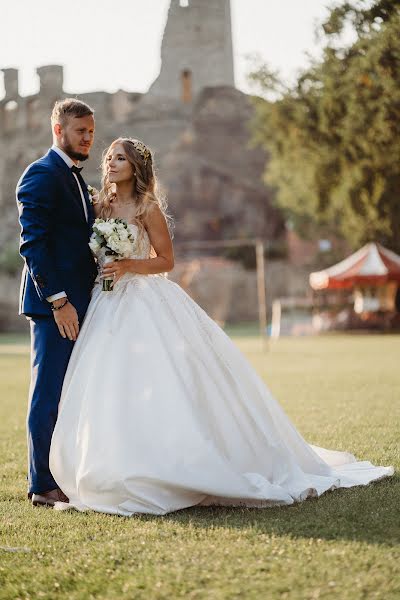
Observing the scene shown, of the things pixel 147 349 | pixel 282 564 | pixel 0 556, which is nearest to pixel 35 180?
pixel 147 349

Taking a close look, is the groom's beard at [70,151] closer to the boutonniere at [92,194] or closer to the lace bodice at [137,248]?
the boutonniere at [92,194]

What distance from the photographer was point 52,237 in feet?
15.9

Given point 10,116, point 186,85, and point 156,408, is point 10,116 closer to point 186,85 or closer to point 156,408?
point 186,85

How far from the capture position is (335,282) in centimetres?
2767

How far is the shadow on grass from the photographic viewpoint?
378 centimetres

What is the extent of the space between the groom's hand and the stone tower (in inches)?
2611

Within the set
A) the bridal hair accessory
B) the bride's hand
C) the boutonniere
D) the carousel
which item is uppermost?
the bridal hair accessory

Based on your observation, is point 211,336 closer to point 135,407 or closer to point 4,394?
point 135,407

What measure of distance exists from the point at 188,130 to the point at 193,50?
15.4 m

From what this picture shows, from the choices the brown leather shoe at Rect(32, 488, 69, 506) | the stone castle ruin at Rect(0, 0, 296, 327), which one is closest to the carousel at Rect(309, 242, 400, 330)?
the stone castle ruin at Rect(0, 0, 296, 327)

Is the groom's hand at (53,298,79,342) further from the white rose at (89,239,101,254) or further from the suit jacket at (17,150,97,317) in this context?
the white rose at (89,239,101,254)

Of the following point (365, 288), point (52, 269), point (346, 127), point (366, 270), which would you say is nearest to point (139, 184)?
point (52, 269)

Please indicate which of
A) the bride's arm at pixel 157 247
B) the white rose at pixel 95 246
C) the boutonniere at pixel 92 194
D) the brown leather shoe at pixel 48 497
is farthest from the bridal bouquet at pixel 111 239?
the brown leather shoe at pixel 48 497

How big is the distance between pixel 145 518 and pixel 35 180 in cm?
179
